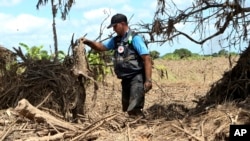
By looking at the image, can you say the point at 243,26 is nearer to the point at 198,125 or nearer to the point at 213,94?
the point at 213,94

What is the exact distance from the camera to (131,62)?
6531 millimetres

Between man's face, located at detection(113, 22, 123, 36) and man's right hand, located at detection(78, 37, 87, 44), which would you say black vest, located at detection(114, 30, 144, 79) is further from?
man's right hand, located at detection(78, 37, 87, 44)

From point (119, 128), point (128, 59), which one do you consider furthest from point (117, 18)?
point (119, 128)

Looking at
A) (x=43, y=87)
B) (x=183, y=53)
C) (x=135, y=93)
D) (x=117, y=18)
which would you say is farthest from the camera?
(x=183, y=53)

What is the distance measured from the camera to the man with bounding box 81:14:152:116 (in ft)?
21.0

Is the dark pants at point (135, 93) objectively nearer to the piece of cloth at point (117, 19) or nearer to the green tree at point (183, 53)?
the piece of cloth at point (117, 19)

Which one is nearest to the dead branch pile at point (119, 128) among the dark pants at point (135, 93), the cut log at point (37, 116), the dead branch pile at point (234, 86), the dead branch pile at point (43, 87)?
the cut log at point (37, 116)

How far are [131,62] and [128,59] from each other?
52 mm

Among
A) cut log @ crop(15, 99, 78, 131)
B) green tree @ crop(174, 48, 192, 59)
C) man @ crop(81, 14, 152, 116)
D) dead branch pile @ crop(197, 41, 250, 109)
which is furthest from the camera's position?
green tree @ crop(174, 48, 192, 59)

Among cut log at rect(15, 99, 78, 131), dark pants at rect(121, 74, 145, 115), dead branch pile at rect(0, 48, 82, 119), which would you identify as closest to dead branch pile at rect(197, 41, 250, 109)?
dark pants at rect(121, 74, 145, 115)

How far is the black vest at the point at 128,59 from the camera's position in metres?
6.52

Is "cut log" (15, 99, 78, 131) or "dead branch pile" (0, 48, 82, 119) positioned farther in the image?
"dead branch pile" (0, 48, 82, 119)

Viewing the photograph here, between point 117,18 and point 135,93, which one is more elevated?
point 117,18

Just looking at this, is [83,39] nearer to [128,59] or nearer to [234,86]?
[128,59]
